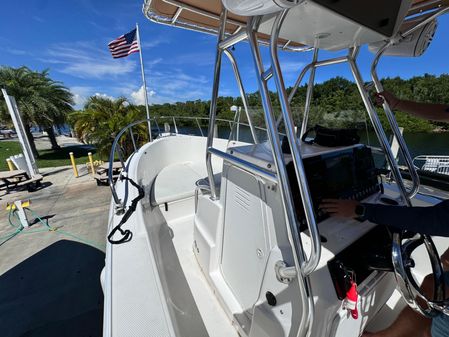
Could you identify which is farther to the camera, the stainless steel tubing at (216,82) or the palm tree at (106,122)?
the palm tree at (106,122)

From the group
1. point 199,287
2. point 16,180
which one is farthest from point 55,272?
point 16,180

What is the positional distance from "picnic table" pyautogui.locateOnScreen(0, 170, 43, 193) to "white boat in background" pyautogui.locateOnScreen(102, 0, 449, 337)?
7.94 meters

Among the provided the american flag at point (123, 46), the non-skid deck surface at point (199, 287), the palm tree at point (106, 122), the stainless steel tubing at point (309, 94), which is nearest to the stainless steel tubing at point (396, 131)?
the stainless steel tubing at point (309, 94)

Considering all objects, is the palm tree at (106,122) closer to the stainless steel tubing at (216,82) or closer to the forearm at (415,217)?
the stainless steel tubing at (216,82)

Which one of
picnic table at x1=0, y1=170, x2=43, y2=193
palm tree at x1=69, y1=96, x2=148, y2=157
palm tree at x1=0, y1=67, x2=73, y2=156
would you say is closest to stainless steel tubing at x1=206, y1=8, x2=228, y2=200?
picnic table at x1=0, y1=170, x2=43, y2=193

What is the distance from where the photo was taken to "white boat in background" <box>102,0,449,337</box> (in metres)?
0.85

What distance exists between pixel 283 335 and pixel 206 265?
830 mm

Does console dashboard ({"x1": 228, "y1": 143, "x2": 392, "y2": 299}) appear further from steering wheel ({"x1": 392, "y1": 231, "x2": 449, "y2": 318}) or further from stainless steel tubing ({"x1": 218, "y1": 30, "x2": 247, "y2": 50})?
stainless steel tubing ({"x1": 218, "y1": 30, "x2": 247, "y2": 50})

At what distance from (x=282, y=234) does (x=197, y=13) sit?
173 centimetres

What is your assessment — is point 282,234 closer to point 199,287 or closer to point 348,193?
point 348,193

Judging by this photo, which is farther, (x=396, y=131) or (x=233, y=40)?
(x=396, y=131)

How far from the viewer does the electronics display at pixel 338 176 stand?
3.61 ft

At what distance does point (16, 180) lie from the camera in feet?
25.7

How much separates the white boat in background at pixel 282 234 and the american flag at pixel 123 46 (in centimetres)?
693
